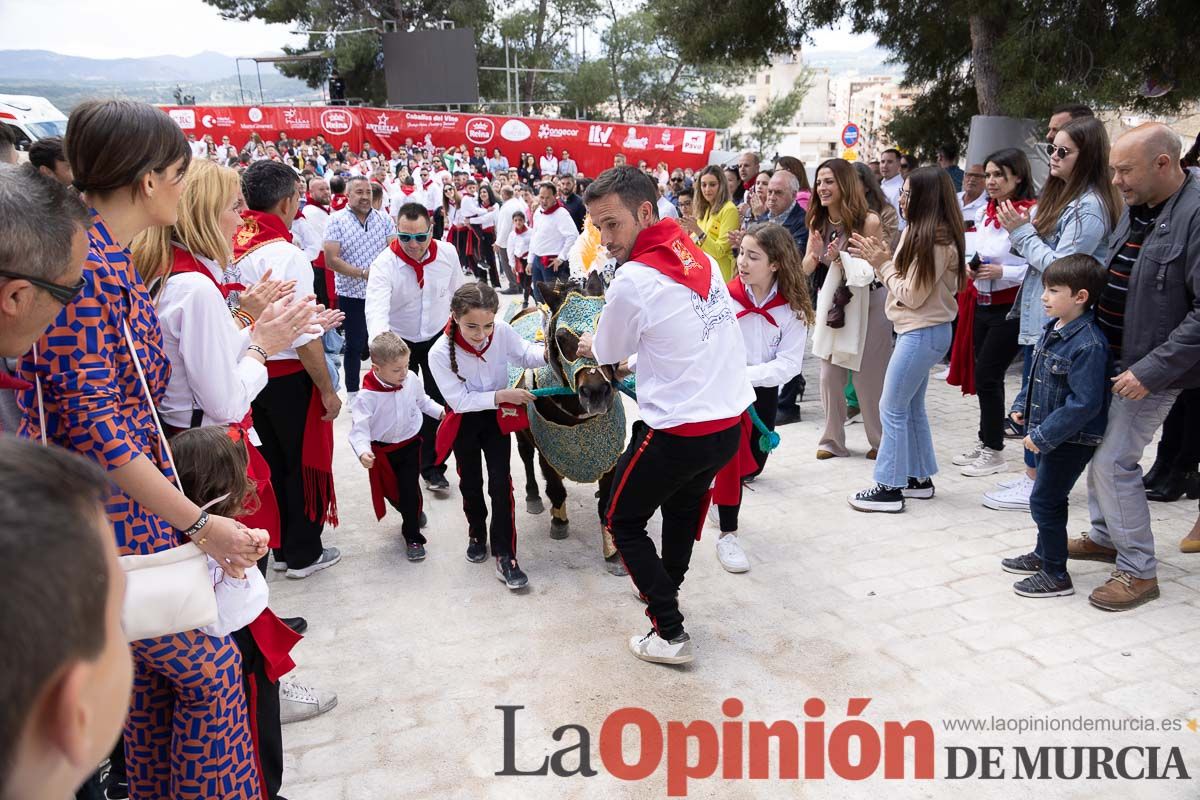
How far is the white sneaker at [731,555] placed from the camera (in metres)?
4.45

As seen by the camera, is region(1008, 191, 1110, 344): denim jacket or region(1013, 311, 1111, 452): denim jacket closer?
→ region(1013, 311, 1111, 452): denim jacket

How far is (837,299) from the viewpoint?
5.69 meters

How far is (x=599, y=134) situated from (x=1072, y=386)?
23.6 meters

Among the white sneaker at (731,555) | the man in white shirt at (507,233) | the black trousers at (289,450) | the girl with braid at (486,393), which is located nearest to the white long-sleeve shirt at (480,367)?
the girl with braid at (486,393)

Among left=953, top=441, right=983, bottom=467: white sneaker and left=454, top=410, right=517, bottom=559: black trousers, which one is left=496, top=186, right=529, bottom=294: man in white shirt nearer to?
left=953, top=441, right=983, bottom=467: white sneaker

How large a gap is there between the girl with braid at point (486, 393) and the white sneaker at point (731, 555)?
1.03 metres

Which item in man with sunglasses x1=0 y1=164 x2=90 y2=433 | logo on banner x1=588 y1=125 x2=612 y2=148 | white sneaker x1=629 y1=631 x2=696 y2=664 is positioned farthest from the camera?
logo on banner x1=588 y1=125 x2=612 y2=148

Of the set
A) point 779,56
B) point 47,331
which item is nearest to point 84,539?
point 47,331

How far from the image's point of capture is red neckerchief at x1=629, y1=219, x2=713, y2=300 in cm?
326

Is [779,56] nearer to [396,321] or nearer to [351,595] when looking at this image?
[396,321]

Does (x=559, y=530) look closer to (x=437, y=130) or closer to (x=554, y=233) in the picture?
(x=554, y=233)

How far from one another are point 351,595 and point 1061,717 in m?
3.16

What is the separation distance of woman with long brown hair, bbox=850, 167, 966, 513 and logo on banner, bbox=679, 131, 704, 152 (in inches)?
796

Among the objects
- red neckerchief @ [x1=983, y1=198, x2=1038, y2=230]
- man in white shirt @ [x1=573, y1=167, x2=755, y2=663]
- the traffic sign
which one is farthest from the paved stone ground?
the traffic sign
